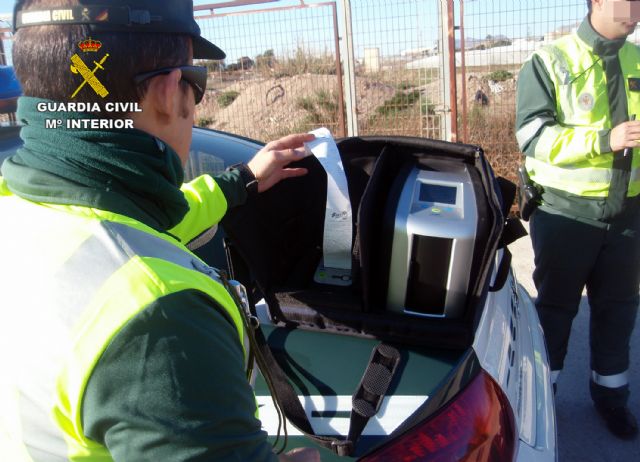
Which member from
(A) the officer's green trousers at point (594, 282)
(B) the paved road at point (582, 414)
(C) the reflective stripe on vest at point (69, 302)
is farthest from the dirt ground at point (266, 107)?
(C) the reflective stripe on vest at point (69, 302)

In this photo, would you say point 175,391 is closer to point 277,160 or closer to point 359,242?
point 359,242

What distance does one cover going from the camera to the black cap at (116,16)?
906 millimetres

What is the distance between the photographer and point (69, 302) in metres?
0.75

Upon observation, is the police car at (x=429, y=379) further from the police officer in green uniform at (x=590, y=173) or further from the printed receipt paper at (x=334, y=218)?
the police officer in green uniform at (x=590, y=173)

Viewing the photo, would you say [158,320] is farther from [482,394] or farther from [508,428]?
[508,428]

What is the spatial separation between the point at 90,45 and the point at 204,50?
1.15 feet

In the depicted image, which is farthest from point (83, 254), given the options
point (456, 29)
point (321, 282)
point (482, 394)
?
point (456, 29)

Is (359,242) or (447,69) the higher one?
(447,69)

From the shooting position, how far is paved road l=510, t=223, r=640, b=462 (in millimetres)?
2562

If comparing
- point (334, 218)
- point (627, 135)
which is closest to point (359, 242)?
point (334, 218)

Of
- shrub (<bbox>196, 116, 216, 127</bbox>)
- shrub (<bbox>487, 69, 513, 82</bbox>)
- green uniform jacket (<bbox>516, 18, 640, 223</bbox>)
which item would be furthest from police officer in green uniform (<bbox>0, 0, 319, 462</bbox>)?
shrub (<bbox>196, 116, 216, 127</bbox>)

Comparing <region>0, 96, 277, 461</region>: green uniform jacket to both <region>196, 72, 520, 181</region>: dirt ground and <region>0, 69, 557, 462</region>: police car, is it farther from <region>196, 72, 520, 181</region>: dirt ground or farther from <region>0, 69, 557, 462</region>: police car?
<region>196, 72, 520, 181</region>: dirt ground

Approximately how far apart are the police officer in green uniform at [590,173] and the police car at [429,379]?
0.69m

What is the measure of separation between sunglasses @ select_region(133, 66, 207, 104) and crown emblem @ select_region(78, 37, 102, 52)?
0.25ft
